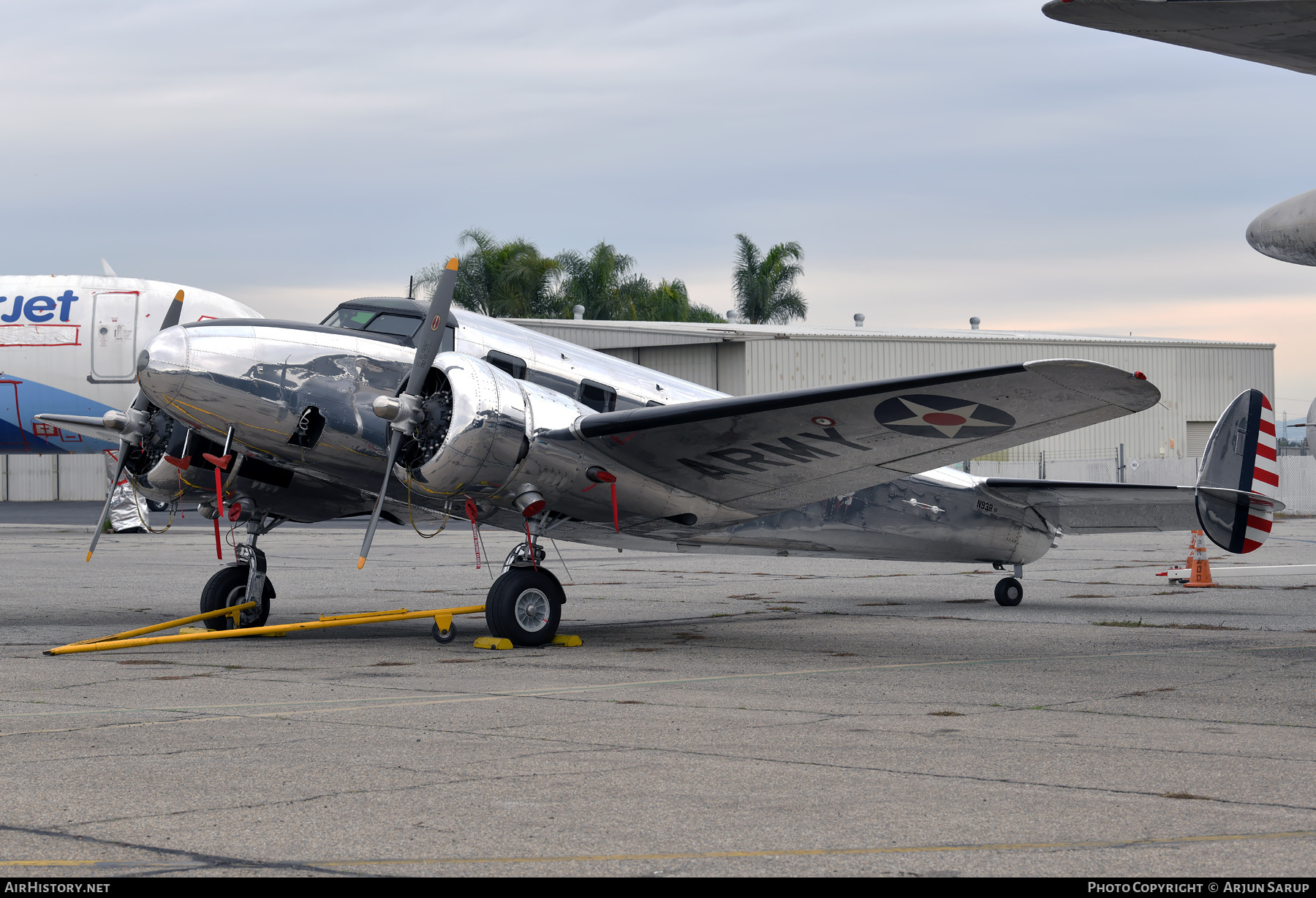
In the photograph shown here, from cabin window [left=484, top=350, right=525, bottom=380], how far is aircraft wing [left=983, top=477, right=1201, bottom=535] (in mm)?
6250

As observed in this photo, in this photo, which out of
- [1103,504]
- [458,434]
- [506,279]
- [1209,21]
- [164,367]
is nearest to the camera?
[1209,21]

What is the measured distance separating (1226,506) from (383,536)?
26.2m

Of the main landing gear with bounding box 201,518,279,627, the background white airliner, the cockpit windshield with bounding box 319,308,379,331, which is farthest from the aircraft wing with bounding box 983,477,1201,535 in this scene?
the background white airliner

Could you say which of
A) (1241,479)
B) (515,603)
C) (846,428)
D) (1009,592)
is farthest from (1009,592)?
(515,603)

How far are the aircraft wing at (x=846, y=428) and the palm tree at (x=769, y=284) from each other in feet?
190

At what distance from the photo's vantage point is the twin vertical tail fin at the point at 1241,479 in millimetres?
14531

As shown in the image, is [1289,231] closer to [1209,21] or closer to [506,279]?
[1209,21]

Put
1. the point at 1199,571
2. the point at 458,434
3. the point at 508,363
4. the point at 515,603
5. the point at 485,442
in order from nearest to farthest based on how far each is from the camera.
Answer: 1. the point at 458,434
2. the point at 485,442
3. the point at 515,603
4. the point at 508,363
5. the point at 1199,571

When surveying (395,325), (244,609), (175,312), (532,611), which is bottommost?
(244,609)

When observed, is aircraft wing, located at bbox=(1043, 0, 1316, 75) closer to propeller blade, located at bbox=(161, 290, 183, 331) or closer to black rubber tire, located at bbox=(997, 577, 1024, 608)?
black rubber tire, located at bbox=(997, 577, 1024, 608)

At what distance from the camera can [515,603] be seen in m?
11.9

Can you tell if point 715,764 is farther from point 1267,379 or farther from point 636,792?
point 1267,379

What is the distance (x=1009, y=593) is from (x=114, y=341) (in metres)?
20.7
